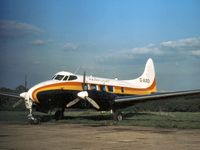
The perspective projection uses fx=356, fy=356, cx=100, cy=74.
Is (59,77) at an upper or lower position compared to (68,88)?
upper

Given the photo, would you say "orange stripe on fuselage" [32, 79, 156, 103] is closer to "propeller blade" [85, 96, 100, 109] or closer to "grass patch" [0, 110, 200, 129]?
"propeller blade" [85, 96, 100, 109]

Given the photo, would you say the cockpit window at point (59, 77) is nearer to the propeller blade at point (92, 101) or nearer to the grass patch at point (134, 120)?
the propeller blade at point (92, 101)

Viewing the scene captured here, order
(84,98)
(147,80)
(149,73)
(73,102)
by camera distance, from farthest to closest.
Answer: (149,73), (147,80), (73,102), (84,98)

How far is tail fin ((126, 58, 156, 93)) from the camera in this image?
3240 centimetres

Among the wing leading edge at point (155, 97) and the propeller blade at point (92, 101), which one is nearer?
the propeller blade at point (92, 101)

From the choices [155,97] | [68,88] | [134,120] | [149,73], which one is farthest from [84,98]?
[149,73]

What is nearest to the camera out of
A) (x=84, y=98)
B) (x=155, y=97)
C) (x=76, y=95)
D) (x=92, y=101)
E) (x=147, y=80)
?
(x=84, y=98)

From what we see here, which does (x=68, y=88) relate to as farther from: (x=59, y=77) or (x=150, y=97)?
(x=150, y=97)

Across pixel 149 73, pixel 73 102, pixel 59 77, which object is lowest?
pixel 73 102

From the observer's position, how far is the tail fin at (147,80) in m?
32.4

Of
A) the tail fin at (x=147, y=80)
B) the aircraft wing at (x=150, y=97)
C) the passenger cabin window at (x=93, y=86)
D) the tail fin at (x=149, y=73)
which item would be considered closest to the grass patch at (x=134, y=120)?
the aircraft wing at (x=150, y=97)

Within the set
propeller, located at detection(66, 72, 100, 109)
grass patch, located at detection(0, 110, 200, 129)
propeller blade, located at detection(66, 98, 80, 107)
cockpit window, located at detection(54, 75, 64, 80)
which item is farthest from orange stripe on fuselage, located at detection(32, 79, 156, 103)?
grass patch, located at detection(0, 110, 200, 129)

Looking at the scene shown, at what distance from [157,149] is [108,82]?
1752 cm

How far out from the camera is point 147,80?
111ft
